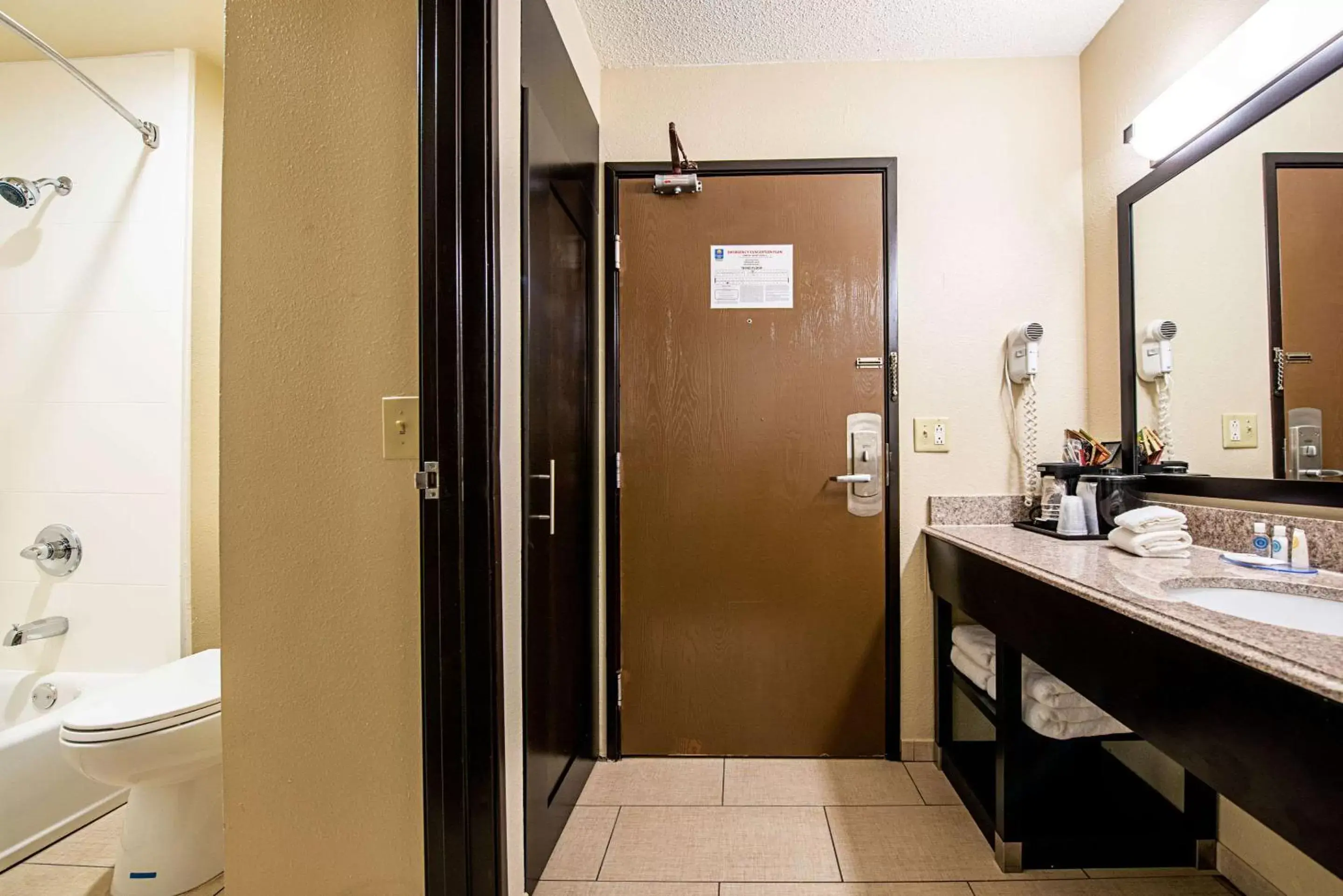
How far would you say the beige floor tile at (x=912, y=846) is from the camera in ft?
4.64

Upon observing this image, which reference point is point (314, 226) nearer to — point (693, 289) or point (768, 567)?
point (693, 289)

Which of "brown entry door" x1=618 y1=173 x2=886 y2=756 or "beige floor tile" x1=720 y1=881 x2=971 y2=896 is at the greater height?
"brown entry door" x1=618 y1=173 x2=886 y2=756

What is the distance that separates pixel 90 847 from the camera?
5.09ft

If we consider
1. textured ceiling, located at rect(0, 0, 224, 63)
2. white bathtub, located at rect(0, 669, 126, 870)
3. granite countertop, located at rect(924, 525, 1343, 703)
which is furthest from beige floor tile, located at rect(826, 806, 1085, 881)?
textured ceiling, located at rect(0, 0, 224, 63)

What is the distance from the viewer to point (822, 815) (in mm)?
1651

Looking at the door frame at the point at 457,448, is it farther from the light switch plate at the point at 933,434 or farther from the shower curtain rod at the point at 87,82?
the light switch plate at the point at 933,434

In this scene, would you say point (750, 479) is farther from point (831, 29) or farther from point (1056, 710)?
point (831, 29)

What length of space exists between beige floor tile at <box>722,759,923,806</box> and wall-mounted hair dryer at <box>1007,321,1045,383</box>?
136cm

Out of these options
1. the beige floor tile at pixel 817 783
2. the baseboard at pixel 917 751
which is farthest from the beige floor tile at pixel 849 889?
the baseboard at pixel 917 751

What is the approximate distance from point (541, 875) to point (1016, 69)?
2.83 meters

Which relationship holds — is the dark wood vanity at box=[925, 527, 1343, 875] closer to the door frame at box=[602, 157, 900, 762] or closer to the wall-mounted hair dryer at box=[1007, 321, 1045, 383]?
the door frame at box=[602, 157, 900, 762]

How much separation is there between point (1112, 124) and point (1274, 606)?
152cm

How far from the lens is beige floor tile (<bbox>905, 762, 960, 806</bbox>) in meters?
1.71

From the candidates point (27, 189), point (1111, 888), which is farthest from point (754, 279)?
point (27, 189)
